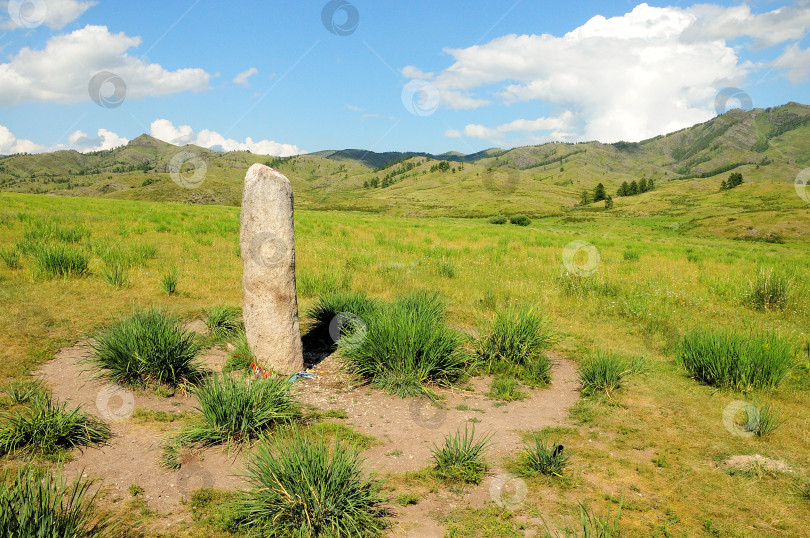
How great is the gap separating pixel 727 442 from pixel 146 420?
278 inches

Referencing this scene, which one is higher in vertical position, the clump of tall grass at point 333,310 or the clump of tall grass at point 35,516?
the clump of tall grass at point 333,310

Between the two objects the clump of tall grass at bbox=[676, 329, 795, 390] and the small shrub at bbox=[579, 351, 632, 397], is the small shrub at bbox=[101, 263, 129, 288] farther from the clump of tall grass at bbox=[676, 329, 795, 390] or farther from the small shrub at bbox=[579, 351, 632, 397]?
the clump of tall grass at bbox=[676, 329, 795, 390]

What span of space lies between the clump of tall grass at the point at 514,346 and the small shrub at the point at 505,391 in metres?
0.49

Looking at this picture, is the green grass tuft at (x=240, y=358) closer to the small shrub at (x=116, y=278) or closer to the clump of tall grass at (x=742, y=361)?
the small shrub at (x=116, y=278)

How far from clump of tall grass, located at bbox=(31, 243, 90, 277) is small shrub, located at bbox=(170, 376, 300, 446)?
28.3ft

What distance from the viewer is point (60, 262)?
11.1 meters

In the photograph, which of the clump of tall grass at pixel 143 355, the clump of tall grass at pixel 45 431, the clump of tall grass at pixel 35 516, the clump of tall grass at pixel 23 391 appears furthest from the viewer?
the clump of tall grass at pixel 143 355

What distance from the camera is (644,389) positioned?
685cm

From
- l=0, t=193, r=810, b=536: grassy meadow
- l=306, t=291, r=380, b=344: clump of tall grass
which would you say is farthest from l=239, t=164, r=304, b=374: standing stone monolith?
l=0, t=193, r=810, b=536: grassy meadow

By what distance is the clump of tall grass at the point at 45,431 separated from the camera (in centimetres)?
441

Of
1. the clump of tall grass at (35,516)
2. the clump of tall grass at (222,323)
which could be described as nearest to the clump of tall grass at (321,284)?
the clump of tall grass at (222,323)

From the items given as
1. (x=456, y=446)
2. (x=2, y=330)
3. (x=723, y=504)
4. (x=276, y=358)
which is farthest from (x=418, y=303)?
(x=2, y=330)

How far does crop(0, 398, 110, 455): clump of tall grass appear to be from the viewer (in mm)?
4414

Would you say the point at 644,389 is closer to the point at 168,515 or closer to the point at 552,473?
the point at 552,473
